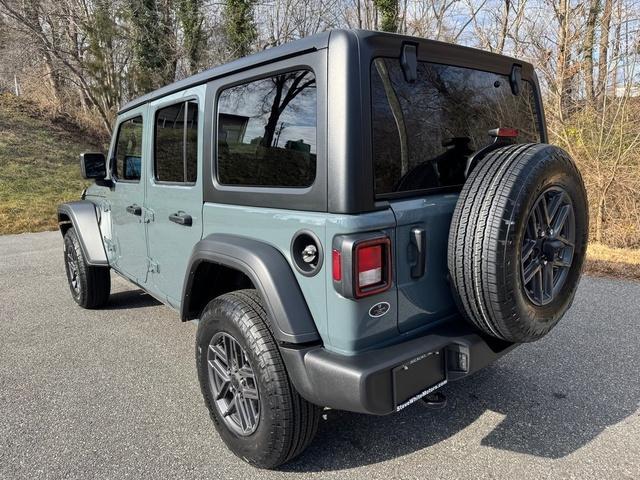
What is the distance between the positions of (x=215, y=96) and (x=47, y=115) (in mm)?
20095

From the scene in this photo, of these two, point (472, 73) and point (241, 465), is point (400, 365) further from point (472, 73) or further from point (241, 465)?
point (472, 73)

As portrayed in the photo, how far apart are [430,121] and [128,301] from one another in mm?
3917

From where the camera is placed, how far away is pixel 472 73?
2402mm

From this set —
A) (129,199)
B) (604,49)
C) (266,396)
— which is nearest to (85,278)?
(129,199)

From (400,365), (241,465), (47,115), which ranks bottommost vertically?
(241,465)

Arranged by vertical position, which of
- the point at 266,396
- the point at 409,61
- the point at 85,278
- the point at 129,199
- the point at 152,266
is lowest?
the point at 266,396

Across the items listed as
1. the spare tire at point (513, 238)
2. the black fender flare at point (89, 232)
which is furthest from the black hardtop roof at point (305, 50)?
the black fender flare at point (89, 232)

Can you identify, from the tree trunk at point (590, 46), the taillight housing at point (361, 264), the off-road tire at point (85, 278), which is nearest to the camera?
the taillight housing at point (361, 264)

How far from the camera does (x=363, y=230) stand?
1.85m

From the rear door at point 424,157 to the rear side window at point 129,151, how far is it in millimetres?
2141

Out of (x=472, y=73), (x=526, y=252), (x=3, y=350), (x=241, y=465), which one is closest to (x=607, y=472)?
(x=526, y=252)

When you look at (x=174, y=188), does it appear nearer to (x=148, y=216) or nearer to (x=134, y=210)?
(x=148, y=216)

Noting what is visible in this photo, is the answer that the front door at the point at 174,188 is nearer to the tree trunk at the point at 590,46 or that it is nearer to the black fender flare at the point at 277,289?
the black fender flare at the point at 277,289

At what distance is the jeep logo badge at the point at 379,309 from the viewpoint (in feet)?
6.34
